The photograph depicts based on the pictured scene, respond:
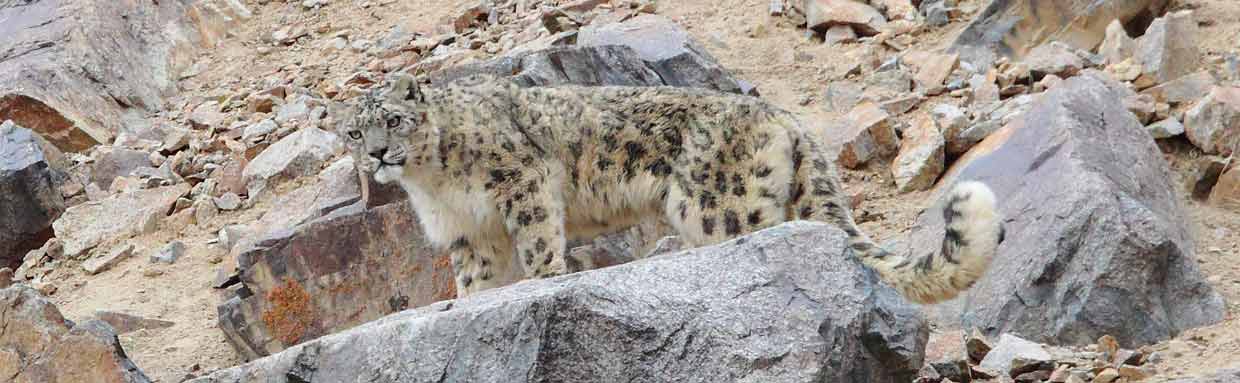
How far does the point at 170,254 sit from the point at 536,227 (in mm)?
3751

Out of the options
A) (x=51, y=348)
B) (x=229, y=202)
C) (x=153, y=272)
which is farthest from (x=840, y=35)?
(x=51, y=348)

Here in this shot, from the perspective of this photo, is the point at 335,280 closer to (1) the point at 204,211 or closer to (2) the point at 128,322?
(2) the point at 128,322

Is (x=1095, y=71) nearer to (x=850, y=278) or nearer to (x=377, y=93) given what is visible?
(x=377, y=93)

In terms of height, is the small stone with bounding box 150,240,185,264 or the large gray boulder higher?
the large gray boulder

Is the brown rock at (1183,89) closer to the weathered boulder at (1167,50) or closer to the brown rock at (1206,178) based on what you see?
the weathered boulder at (1167,50)

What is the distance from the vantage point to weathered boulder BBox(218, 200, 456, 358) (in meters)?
7.79

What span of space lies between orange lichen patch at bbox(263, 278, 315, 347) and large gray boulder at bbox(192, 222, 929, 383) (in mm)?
3132

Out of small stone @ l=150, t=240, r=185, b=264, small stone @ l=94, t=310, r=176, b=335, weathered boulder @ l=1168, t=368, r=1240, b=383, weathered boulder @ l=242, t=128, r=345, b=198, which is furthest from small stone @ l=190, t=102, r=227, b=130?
weathered boulder @ l=1168, t=368, r=1240, b=383

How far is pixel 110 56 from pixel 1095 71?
331 inches

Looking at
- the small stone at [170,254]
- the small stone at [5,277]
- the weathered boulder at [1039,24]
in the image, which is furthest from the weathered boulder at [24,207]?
the weathered boulder at [1039,24]

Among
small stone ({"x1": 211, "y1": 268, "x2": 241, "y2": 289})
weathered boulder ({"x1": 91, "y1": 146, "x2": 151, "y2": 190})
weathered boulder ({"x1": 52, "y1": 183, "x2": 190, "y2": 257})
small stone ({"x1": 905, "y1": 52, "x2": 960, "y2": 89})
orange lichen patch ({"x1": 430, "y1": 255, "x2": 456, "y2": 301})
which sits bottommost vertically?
weathered boulder ({"x1": 91, "y1": 146, "x2": 151, "y2": 190})

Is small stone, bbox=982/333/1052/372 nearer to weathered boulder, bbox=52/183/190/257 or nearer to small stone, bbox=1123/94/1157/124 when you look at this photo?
small stone, bbox=1123/94/1157/124

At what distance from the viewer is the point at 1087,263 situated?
6.10 metres

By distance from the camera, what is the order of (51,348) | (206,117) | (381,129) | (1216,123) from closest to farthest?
(51,348) → (381,129) → (1216,123) → (206,117)
